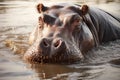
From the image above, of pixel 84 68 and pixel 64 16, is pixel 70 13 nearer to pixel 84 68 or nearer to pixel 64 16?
pixel 64 16

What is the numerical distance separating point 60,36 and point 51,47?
42 cm

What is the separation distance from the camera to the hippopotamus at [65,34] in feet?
15.7

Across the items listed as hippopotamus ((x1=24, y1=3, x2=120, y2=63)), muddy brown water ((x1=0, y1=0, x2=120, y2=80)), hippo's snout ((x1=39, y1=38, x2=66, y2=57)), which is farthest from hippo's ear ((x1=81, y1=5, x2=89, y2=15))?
hippo's snout ((x1=39, y1=38, x2=66, y2=57))

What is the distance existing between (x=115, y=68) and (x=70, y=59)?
66 cm

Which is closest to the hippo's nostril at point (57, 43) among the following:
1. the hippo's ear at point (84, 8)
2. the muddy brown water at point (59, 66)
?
the muddy brown water at point (59, 66)

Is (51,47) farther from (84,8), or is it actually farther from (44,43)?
(84,8)

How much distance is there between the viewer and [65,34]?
5238 mm

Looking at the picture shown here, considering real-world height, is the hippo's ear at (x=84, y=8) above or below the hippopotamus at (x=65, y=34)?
above

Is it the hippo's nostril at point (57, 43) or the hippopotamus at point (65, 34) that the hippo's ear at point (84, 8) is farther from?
the hippo's nostril at point (57, 43)

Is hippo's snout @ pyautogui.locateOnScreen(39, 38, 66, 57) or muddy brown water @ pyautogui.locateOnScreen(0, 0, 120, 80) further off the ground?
hippo's snout @ pyautogui.locateOnScreen(39, 38, 66, 57)

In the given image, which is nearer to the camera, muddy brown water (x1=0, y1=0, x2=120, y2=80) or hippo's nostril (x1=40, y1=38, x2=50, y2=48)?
muddy brown water (x1=0, y1=0, x2=120, y2=80)

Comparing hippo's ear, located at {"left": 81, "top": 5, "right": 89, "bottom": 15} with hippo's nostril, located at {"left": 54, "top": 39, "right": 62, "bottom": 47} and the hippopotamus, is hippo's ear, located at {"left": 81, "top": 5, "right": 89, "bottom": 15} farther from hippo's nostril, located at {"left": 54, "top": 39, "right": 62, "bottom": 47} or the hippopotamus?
hippo's nostril, located at {"left": 54, "top": 39, "right": 62, "bottom": 47}

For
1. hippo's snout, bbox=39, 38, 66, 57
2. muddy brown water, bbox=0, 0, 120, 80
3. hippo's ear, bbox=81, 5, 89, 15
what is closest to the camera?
muddy brown water, bbox=0, 0, 120, 80

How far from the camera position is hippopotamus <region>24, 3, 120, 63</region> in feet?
15.7
